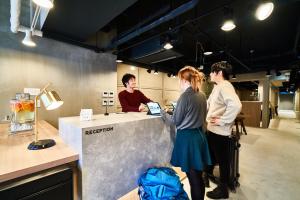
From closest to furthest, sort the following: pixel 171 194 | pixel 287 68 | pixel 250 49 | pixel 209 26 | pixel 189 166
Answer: pixel 171 194 < pixel 189 166 < pixel 209 26 < pixel 250 49 < pixel 287 68

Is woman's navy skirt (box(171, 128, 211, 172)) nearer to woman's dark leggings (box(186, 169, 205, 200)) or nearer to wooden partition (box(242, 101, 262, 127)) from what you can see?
woman's dark leggings (box(186, 169, 205, 200))

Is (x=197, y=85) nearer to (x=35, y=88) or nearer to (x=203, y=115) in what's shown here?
(x=203, y=115)

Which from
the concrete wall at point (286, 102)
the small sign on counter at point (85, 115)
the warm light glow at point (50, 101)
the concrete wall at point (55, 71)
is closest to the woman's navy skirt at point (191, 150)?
the small sign on counter at point (85, 115)

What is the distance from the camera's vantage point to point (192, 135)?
1.52m

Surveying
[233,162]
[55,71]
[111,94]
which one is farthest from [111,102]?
[233,162]

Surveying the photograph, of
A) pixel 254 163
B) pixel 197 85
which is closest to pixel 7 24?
pixel 197 85

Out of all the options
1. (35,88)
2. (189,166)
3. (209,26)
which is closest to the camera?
(189,166)

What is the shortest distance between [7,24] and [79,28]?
4.02 feet

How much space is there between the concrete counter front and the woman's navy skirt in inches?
12.6

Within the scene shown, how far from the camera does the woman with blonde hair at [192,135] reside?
4.89 feet

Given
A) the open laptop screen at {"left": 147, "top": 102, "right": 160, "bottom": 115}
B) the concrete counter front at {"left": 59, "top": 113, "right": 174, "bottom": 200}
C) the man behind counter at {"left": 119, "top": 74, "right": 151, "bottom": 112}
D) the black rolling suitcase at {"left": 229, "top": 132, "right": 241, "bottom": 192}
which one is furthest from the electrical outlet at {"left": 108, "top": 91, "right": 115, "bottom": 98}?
the black rolling suitcase at {"left": 229, "top": 132, "right": 241, "bottom": 192}

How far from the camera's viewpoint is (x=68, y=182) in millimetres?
1050

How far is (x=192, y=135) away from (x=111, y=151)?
2.64 ft

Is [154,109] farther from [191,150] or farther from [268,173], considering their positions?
[268,173]
